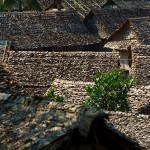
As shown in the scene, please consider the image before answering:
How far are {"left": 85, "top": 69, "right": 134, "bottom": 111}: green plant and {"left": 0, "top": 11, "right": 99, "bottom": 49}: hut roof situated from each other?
12.7 metres

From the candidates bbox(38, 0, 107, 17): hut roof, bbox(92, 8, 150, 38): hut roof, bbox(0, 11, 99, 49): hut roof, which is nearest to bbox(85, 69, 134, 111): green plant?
bbox(0, 11, 99, 49): hut roof

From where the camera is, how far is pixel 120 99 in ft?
48.8

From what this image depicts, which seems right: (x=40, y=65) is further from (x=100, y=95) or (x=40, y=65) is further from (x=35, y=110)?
(x=35, y=110)

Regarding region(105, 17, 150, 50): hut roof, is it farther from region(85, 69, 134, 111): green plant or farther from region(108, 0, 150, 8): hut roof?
region(108, 0, 150, 8): hut roof

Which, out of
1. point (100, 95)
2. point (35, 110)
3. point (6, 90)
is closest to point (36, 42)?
point (100, 95)

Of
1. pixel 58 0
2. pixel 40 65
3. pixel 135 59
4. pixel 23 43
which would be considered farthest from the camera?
pixel 58 0

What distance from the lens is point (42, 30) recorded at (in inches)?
1145

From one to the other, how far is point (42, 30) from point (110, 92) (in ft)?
48.5

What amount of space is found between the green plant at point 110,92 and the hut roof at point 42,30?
12.7 m

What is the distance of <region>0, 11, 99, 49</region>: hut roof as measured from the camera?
28109 millimetres

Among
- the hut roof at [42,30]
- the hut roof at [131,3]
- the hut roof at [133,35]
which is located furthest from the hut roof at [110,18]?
the hut roof at [131,3]

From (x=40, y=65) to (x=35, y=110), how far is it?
34.7 feet

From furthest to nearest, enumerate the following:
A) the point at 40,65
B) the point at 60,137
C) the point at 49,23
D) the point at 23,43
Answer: the point at 49,23
the point at 23,43
the point at 40,65
the point at 60,137

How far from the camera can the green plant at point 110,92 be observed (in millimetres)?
14797
